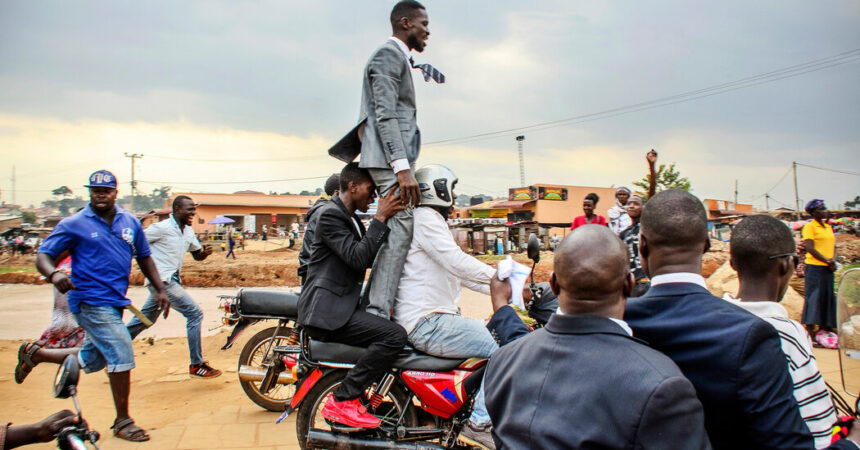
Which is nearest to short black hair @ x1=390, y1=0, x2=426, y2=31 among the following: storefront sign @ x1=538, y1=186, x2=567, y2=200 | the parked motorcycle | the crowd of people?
the crowd of people

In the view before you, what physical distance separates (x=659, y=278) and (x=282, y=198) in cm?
6111

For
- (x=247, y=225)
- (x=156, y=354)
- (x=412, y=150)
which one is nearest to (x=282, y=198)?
(x=247, y=225)

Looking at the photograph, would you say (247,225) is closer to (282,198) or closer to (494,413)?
(282,198)

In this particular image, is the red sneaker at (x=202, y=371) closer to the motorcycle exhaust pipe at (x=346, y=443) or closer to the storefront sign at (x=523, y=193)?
the motorcycle exhaust pipe at (x=346, y=443)

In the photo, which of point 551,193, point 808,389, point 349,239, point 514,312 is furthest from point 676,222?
point 551,193

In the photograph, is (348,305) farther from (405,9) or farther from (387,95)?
(405,9)

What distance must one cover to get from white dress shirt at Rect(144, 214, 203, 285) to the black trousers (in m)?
3.67

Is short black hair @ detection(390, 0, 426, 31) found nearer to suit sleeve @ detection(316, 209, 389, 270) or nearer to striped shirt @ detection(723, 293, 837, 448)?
suit sleeve @ detection(316, 209, 389, 270)

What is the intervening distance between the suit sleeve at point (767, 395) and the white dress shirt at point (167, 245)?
5.82m

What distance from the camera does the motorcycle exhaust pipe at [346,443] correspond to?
2.99 meters

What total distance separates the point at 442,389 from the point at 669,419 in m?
1.88

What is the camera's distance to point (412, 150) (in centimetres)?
338

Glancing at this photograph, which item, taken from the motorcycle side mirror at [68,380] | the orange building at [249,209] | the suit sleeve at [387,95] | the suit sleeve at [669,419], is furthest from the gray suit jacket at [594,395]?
the orange building at [249,209]

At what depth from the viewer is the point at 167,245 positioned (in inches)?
233
